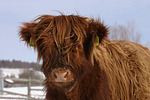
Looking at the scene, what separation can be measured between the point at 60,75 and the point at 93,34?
2.67ft

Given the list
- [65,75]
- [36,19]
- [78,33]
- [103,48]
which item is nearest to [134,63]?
[103,48]

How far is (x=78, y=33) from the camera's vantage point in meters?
2.72

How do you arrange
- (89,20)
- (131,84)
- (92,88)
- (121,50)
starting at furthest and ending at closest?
(121,50) → (131,84) → (89,20) → (92,88)

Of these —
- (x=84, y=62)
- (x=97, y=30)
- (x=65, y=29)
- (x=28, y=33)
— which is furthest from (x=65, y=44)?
(x=28, y=33)

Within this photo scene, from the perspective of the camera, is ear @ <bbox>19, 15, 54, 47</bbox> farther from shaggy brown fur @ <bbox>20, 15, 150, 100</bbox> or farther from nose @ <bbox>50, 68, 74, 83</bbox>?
nose @ <bbox>50, 68, 74, 83</bbox>

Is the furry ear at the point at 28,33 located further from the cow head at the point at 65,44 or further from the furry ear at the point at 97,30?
the furry ear at the point at 97,30

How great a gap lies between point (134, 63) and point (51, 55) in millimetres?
1584

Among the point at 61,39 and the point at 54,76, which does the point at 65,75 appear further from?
the point at 61,39

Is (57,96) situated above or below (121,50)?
below

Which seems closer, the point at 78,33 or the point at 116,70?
the point at 78,33

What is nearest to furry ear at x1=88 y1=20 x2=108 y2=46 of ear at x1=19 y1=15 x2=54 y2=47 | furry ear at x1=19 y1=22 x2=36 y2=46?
ear at x1=19 y1=15 x2=54 y2=47

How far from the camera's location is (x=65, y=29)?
275cm

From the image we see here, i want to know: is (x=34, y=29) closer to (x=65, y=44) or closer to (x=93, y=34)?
(x=65, y=44)

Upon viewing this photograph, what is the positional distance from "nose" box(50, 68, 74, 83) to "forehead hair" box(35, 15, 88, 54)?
12.1 inches
